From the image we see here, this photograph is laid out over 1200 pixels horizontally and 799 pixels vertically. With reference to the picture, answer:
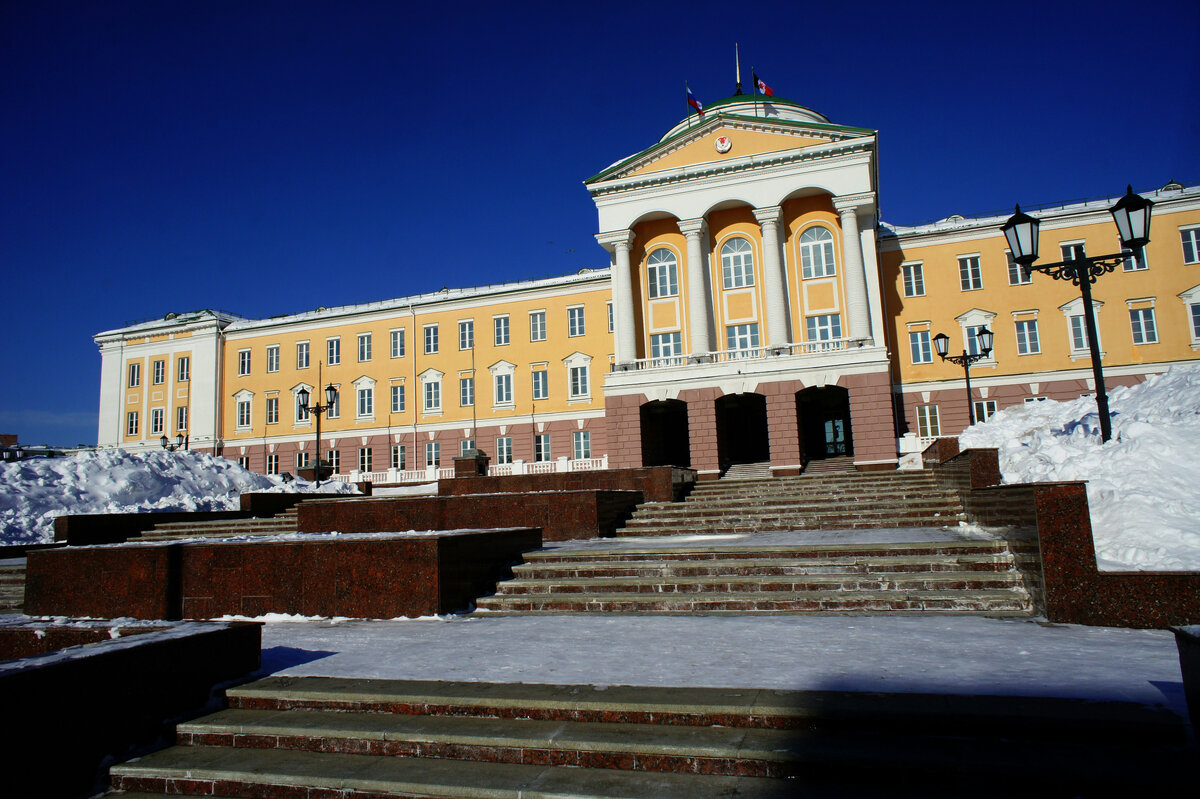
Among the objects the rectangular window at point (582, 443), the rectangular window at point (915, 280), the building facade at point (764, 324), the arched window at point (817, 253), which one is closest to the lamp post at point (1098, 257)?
the building facade at point (764, 324)

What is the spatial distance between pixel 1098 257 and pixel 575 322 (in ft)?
112

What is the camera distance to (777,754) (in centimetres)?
443

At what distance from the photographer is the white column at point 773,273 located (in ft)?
112

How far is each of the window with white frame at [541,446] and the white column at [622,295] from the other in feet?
33.4

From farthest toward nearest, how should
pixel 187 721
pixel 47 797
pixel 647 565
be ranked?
1. pixel 647 565
2. pixel 187 721
3. pixel 47 797

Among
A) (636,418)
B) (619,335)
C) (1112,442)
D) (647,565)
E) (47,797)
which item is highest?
(619,335)

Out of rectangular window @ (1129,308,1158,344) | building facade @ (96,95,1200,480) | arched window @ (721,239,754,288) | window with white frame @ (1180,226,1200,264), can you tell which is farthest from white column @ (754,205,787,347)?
window with white frame @ (1180,226,1200,264)

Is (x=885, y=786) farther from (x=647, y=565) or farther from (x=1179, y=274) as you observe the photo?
(x=1179, y=274)

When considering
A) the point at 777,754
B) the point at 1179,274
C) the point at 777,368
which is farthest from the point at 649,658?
the point at 1179,274

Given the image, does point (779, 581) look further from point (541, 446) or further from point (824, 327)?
point (541, 446)

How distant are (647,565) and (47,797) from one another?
→ 6.97m

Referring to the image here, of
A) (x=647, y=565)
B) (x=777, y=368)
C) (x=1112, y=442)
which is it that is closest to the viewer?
(x=647, y=565)

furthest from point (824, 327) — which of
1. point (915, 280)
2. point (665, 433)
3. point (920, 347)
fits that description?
point (665, 433)

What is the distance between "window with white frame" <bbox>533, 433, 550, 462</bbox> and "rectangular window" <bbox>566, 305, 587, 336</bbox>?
6.10m
